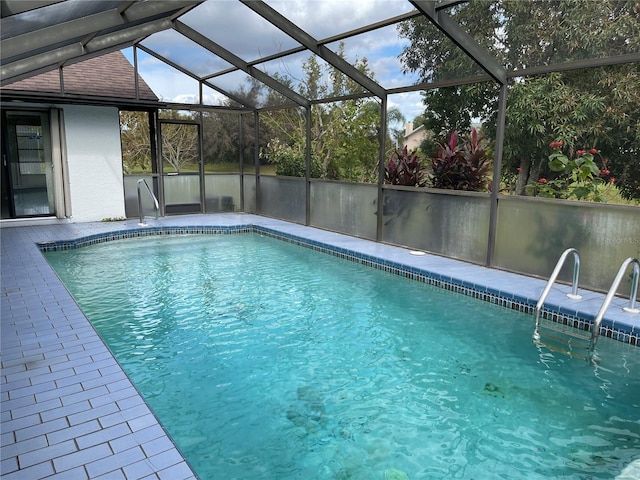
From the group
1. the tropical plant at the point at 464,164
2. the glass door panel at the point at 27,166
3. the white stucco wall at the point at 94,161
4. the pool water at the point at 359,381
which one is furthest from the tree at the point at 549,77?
the glass door panel at the point at 27,166

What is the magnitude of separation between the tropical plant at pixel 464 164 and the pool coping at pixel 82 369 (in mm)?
1230

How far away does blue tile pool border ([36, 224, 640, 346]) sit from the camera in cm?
433

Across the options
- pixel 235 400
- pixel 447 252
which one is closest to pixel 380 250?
pixel 447 252

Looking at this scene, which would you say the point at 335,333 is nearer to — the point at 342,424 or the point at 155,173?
the point at 342,424

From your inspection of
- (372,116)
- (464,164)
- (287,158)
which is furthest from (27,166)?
(464,164)

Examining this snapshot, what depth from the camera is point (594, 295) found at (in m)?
5.04

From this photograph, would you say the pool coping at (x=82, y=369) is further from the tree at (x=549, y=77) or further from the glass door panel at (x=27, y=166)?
the glass door panel at (x=27, y=166)

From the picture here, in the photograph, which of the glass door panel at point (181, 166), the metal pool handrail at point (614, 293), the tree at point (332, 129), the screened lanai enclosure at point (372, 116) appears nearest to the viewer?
the metal pool handrail at point (614, 293)

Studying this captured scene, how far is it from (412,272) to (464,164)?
1920 mm

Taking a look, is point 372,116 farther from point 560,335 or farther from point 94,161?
point 560,335

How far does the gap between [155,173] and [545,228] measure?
8483 mm

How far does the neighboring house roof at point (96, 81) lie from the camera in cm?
909

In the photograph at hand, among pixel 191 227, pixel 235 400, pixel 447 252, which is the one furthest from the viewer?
pixel 191 227

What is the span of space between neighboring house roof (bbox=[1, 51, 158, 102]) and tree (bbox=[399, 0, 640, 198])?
6.31 metres
